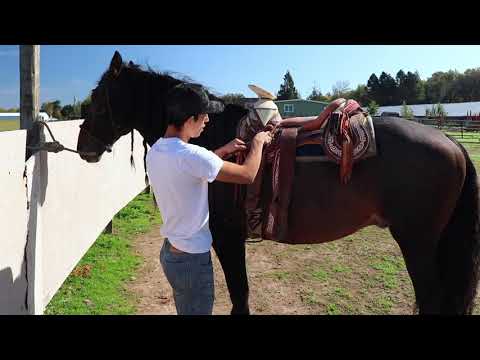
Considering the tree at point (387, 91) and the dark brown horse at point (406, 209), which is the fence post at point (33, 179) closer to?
the dark brown horse at point (406, 209)

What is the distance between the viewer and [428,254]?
8.25 feet

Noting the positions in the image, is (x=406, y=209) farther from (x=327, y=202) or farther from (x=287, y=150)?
(x=287, y=150)

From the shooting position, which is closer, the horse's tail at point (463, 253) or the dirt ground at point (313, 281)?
the horse's tail at point (463, 253)

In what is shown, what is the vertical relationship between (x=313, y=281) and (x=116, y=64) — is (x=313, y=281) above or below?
below

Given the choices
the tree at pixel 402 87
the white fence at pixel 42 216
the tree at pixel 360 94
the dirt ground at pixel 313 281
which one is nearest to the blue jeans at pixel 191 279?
the white fence at pixel 42 216

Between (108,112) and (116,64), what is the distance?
0.43m

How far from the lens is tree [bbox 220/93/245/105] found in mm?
3070

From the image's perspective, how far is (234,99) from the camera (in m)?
3.12

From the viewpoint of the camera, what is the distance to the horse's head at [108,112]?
3078 mm

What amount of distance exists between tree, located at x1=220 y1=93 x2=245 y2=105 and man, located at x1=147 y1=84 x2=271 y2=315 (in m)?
1.21

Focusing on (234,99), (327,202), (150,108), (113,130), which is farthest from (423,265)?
(113,130)
